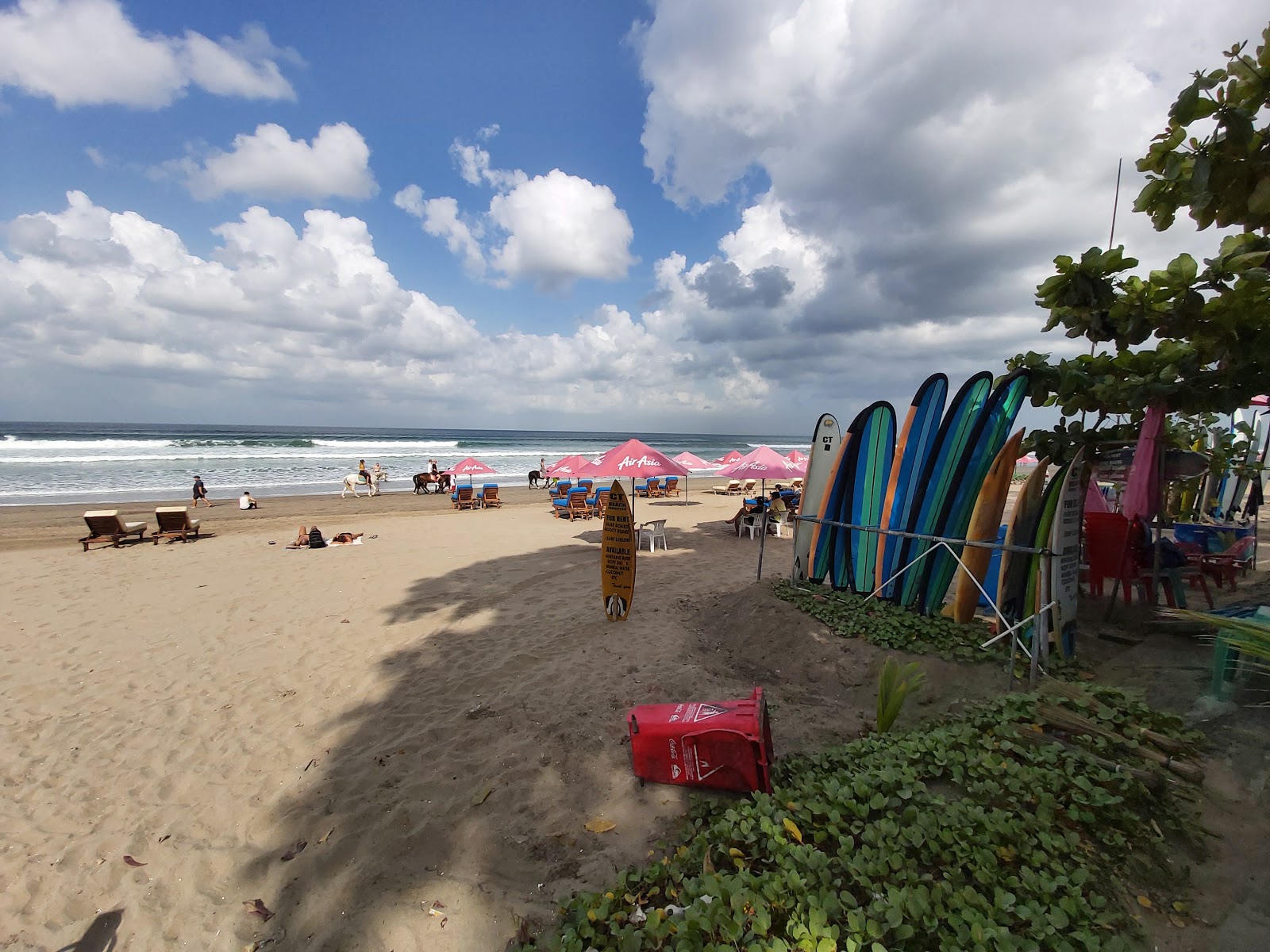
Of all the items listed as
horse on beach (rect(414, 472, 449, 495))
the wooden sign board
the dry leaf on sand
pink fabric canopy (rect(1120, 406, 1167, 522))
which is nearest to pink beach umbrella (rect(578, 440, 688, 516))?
the wooden sign board

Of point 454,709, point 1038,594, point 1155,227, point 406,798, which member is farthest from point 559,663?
point 1155,227

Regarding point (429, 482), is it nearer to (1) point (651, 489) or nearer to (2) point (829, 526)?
(1) point (651, 489)

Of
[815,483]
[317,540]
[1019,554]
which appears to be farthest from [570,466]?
[1019,554]

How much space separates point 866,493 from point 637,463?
4.83 metres

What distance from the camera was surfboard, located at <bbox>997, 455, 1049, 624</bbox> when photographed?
5188 mm

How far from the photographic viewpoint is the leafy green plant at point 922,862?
206cm

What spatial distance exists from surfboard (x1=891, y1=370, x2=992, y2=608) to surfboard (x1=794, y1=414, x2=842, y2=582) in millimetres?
1260

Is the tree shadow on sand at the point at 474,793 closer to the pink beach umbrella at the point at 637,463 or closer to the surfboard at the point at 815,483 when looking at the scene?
the surfboard at the point at 815,483

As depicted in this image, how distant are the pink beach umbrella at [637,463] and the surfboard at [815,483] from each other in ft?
11.7

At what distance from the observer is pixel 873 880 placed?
7.57 ft

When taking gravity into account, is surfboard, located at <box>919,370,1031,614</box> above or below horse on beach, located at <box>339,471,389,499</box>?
above

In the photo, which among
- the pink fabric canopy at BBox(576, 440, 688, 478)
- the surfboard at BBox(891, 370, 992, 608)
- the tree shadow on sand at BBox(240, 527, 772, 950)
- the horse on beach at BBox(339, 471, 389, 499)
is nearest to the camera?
the tree shadow on sand at BBox(240, 527, 772, 950)

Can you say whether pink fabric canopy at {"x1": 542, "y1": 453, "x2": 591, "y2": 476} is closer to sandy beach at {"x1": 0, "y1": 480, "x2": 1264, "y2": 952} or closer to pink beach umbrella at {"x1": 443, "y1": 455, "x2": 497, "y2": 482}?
pink beach umbrella at {"x1": 443, "y1": 455, "x2": 497, "y2": 482}

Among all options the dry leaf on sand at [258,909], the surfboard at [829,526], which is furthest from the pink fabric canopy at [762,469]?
the dry leaf on sand at [258,909]
